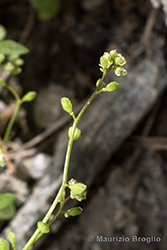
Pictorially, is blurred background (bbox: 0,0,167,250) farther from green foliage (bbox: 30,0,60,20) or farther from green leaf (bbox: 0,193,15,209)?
green leaf (bbox: 0,193,15,209)

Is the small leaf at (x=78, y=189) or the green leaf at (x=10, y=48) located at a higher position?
the green leaf at (x=10, y=48)

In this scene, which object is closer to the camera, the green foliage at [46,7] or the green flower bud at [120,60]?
the green flower bud at [120,60]

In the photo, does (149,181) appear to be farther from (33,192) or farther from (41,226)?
(41,226)

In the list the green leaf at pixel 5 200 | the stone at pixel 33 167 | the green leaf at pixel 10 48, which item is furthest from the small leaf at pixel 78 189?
the stone at pixel 33 167

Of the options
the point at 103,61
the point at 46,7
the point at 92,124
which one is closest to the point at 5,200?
the point at 103,61

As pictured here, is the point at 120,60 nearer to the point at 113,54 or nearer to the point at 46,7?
the point at 113,54

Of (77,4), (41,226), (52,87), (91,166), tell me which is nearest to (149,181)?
(91,166)

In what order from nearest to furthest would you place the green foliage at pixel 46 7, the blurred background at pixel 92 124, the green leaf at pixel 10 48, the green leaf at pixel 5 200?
the green leaf at pixel 5 200 < the green leaf at pixel 10 48 < the blurred background at pixel 92 124 < the green foliage at pixel 46 7

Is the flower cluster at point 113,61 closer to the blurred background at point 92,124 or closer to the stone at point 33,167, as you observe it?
the blurred background at point 92,124
